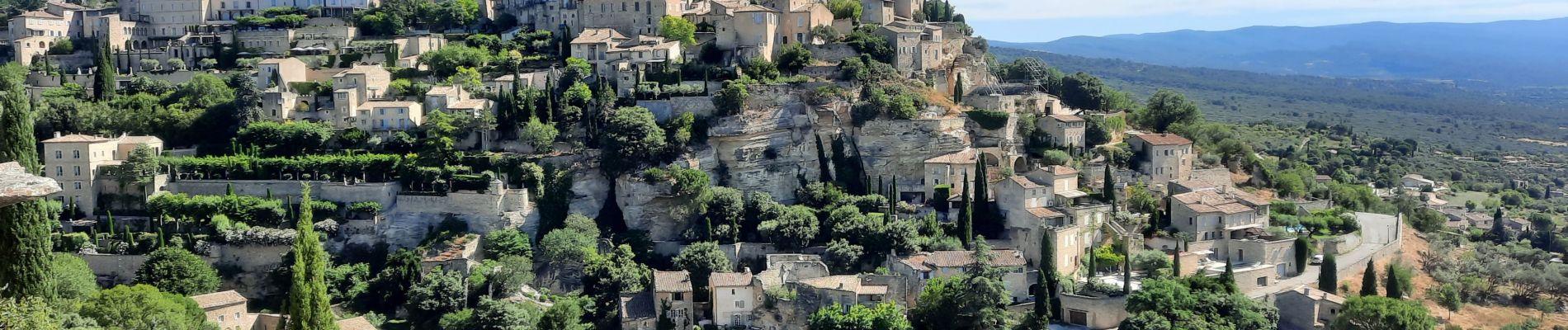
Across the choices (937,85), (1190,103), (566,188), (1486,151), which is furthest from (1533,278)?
(1486,151)

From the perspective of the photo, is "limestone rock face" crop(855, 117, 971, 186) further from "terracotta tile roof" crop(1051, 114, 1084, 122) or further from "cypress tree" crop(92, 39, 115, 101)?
"cypress tree" crop(92, 39, 115, 101)

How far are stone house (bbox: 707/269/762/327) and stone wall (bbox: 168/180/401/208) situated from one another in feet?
52.1

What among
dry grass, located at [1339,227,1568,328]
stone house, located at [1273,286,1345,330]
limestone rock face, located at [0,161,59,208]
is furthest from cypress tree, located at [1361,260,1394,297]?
limestone rock face, located at [0,161,59,208]

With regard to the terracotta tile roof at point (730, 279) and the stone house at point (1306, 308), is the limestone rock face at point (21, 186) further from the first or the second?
the stone house at point (1306, 308)

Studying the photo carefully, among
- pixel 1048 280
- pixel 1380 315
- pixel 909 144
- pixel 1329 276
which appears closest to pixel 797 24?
pixel 909 144

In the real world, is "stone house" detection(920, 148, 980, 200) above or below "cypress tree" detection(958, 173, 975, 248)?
above

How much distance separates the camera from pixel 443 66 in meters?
64.5

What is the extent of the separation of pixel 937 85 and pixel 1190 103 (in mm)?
14063

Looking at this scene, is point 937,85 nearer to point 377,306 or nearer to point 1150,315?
point 1150,315

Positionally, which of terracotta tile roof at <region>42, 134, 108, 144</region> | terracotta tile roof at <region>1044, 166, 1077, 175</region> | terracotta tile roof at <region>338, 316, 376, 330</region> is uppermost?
terracotta tile roof at <region>42, 134, 108, 144</region>

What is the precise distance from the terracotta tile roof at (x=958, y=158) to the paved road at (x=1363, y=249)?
11.8 meters

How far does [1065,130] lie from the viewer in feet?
194

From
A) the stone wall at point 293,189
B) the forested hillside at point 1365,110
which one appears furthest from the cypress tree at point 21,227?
the forested hillside at point 1365,110

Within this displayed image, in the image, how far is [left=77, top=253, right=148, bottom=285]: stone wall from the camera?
53.1 meters
